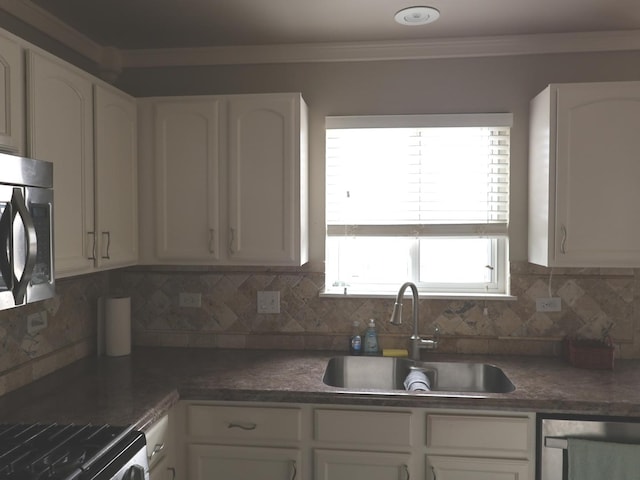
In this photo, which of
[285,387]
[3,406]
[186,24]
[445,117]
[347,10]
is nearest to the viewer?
[3,406]

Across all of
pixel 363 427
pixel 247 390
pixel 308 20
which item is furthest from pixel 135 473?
pixel 308 20

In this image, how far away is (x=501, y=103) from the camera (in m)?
2.57

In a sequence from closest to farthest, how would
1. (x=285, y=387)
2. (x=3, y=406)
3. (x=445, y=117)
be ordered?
(x=3, y=406) → (x=285, y=387) → (x=445, y=117)

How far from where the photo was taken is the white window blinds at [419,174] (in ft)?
8.52

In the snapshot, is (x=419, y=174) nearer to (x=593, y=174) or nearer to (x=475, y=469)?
(x=593, y=174)

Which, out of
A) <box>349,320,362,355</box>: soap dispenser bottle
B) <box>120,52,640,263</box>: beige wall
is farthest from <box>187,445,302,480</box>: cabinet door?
<box>120,52,640,263</box>: beige wall

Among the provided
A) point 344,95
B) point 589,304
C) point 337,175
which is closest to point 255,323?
point 337,175

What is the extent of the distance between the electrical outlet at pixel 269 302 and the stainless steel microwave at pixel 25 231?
118 cm

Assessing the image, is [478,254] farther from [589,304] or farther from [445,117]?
[445,117]

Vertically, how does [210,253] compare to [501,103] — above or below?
below

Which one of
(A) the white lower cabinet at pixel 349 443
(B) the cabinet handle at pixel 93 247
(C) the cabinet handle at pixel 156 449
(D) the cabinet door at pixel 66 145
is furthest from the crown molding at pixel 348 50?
(C) the cabinet handle at pixel 156 449

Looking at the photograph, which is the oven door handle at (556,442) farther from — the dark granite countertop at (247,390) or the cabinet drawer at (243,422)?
the cabinet drawer at (243,422)

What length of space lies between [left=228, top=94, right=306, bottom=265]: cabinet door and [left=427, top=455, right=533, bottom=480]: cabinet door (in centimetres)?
106

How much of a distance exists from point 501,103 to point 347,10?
0.95 metres
